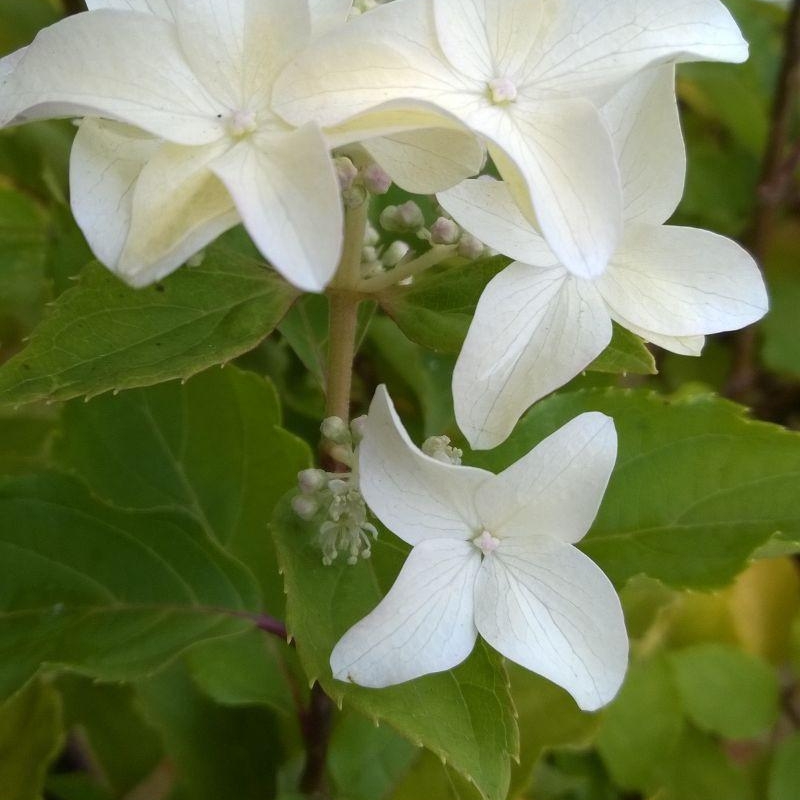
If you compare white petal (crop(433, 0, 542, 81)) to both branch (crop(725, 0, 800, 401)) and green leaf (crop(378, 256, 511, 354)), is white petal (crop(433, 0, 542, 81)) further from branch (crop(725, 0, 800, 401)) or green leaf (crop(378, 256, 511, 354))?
branch (crop(725, 0, 800, 401))

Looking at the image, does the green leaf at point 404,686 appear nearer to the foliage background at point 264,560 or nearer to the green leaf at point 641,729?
the foliage background at point 264,560

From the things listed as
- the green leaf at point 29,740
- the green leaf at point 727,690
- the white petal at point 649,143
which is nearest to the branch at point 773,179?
the green leaf at point 727,690

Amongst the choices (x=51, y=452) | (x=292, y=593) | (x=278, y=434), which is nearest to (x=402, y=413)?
(x=278, y=434)

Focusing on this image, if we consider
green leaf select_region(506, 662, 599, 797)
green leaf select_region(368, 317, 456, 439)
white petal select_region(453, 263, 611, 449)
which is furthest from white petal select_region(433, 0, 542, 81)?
green leaf select_region(506, 662, 599, 797)

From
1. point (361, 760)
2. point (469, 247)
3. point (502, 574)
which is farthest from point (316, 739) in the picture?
point (469, 247)

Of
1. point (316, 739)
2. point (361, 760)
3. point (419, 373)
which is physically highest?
point (419, 373)

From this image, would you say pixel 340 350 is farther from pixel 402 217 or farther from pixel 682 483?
pixel 682 483
